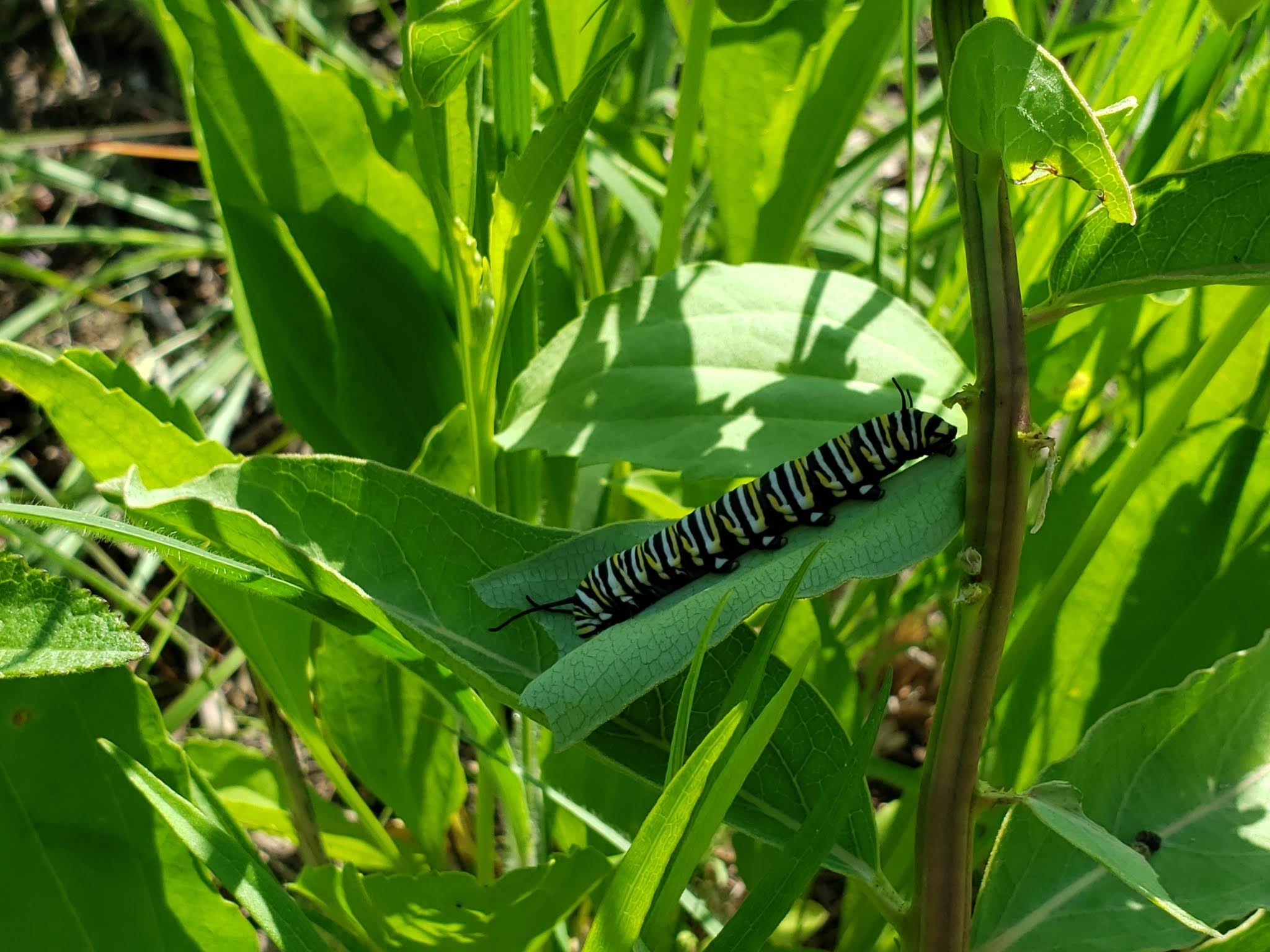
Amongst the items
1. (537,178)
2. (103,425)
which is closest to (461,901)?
(103,425)

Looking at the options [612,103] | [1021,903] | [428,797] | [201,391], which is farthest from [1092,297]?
[201,391]

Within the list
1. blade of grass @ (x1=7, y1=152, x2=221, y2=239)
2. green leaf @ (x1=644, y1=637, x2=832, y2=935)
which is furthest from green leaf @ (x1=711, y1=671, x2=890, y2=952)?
blade of grass @ (x1=7, y1=152, x2=221, y2=239)

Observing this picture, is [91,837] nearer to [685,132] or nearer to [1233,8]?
[685,132]

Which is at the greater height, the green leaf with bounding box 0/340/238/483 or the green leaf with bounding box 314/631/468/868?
the green leaf with bounding box 0/340/238/483

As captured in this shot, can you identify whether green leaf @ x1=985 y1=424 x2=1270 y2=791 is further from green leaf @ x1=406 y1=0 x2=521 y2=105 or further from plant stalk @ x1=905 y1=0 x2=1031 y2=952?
green leaf @ x1=406 y1=0 x2=521 y2=105

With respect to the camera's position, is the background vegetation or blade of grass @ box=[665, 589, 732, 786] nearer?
blade of grass @ box=[665, 589, 732, 786]

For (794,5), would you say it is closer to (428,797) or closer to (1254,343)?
(1254,343)
